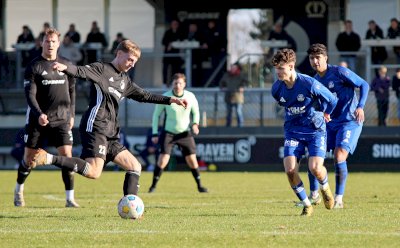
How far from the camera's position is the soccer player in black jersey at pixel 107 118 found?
1187 cm

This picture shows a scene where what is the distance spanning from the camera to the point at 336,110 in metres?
14.4

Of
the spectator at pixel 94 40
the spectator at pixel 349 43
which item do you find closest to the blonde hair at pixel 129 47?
the spectator at pixel 349 43

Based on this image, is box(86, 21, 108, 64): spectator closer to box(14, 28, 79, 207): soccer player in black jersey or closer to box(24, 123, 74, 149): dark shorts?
box(14, 28, 79, 207): soccer player in black jersey

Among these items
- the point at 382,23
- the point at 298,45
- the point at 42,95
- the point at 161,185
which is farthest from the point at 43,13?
the point at 42,95

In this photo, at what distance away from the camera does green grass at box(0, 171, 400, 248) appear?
9594 millimetres

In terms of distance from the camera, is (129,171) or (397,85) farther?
(397,85)

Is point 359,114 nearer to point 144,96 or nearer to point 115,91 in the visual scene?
point 144,96

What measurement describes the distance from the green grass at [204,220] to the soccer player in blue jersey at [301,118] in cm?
48

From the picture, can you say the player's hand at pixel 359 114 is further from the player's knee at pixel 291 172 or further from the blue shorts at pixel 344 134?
the player's knee at pixel 291 172

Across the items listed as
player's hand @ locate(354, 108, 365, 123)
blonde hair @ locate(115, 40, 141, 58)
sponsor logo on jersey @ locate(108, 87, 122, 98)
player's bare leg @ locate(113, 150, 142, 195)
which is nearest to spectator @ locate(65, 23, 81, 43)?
player's hand @ locate(354, 108, 365, 123)

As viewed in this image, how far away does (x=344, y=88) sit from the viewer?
1423 centimetres

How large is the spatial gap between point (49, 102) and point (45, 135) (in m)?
0.50

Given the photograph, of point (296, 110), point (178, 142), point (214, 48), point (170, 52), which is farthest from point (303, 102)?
point (214, 48)

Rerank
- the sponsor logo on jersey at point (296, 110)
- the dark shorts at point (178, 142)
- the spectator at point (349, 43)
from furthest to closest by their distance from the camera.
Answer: the spectator at point (349, 43)
the dark shorts at point (178, 142)
the sponsor logo on jersey at point (296, 110)
